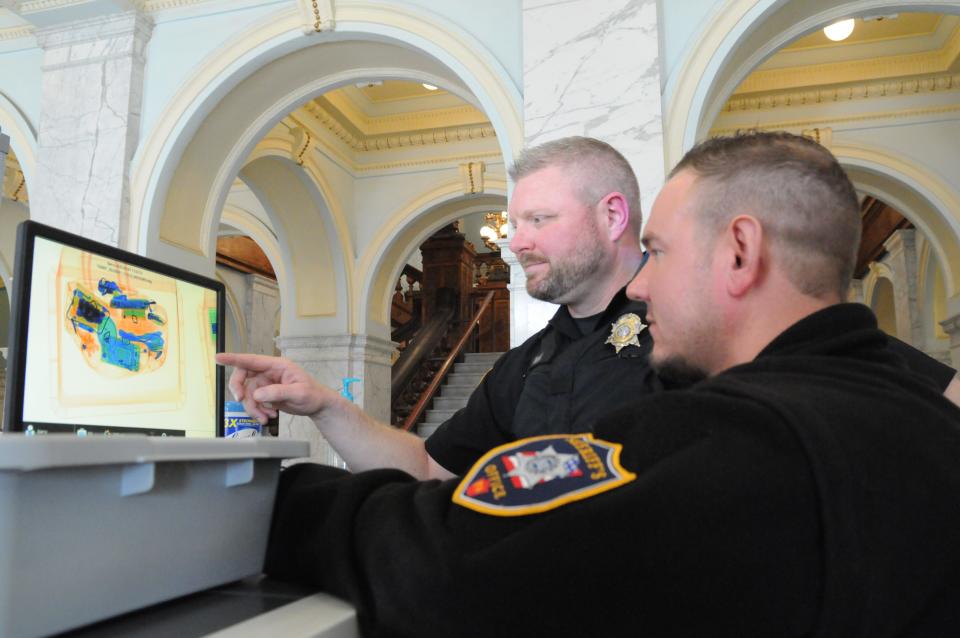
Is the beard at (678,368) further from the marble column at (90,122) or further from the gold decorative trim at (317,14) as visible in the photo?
the marble column at (90,122)

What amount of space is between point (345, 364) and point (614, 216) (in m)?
7.38

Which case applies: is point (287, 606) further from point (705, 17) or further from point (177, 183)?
point (177, 183)

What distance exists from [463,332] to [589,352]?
11.3 m

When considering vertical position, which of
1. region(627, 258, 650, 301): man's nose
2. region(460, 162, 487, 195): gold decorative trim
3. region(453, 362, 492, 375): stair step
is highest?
region(460, 162, 487, 195): gold decorative trim

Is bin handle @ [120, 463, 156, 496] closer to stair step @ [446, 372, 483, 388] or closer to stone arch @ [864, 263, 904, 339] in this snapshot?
stair step @ [446, 372, 483, 388]

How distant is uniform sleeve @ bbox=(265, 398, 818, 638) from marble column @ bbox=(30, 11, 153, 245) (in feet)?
18.4

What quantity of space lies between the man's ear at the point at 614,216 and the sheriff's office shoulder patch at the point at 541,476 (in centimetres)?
121

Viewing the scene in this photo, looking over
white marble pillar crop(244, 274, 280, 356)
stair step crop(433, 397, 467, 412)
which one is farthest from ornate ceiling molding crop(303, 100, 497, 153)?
white marble pillar crop(244, 274, 280, 356)

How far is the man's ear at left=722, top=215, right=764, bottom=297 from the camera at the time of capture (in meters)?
1.04

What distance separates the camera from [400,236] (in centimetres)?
923

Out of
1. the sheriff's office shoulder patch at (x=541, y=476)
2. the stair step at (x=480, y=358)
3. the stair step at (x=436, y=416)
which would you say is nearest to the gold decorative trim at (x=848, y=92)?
the stair step at (x=436, y=416)

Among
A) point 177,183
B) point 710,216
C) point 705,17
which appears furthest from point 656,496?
point 177,183

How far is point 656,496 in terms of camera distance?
70 cm

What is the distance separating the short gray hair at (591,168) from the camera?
78.4 inches
